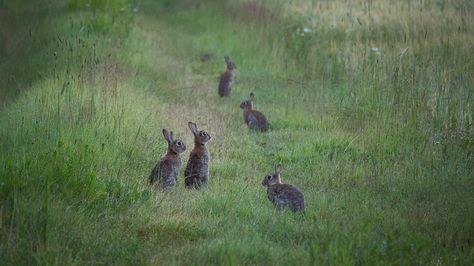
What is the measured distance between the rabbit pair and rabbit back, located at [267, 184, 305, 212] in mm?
1011

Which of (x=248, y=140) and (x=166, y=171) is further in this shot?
(x=248, y=140)

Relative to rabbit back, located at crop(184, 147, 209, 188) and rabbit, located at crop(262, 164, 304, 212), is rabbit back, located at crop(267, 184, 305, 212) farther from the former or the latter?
rabbit back, located at crop(184, 147, 209, 188)

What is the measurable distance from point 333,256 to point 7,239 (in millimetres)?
2669

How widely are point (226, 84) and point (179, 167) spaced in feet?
16.2

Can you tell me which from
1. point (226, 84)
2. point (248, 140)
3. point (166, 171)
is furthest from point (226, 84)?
point (166, 171)

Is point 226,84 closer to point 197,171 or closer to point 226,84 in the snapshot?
point 226,84

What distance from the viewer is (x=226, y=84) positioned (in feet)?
40.9

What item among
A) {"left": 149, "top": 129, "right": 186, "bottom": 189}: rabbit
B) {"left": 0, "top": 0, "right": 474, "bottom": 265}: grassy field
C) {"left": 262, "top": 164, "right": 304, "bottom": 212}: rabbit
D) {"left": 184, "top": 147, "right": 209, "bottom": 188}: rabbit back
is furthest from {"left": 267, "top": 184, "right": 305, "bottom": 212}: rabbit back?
{"left": 149, "top": 129, "right": 186, "bottom": 189}: rabbit

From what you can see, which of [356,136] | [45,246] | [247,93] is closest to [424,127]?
[356,136]

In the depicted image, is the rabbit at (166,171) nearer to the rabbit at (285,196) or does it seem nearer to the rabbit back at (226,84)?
the rabbit at (285,196)

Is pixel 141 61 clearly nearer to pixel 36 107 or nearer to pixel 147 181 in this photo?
pixel 36 107

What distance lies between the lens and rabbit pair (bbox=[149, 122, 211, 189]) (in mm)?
7424

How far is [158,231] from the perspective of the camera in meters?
6.22

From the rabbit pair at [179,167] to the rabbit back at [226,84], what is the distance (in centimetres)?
438
